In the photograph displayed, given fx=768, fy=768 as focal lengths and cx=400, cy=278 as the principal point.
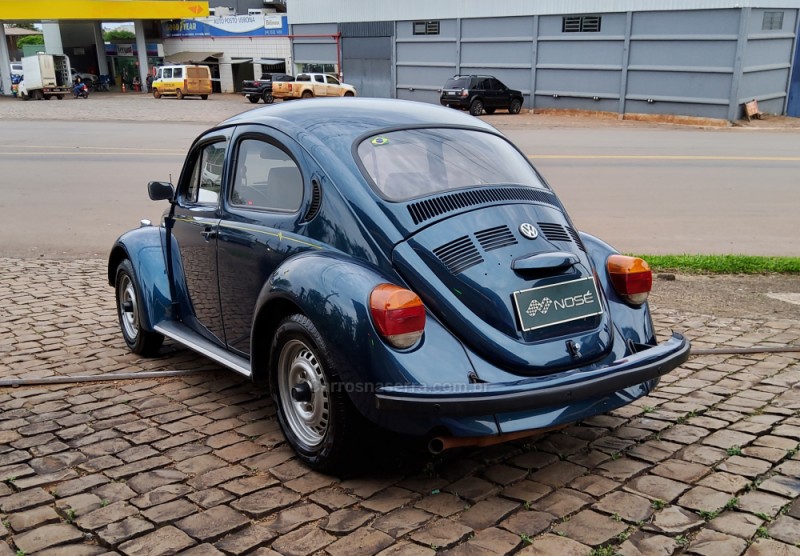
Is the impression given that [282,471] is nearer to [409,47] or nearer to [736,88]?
[736,88]

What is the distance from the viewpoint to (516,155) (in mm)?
4469

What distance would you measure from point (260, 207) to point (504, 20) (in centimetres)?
3302

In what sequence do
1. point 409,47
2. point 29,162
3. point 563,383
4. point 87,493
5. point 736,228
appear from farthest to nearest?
point 409,47, point 29,162, point 736,228, point 87,493, point 563,383

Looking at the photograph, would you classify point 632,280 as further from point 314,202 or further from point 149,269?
point 149,269

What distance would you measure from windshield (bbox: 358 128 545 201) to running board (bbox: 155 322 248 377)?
1289mm

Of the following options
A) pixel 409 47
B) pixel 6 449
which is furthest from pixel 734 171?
pixel 409 47

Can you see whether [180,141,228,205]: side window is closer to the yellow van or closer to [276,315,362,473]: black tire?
[276,315,362,473]: black tire

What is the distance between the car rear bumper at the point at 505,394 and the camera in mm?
3150

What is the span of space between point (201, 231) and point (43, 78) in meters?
46.9

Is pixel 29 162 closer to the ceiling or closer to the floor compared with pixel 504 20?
closer to the floor

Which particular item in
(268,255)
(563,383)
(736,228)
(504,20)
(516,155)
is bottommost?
(736,228)

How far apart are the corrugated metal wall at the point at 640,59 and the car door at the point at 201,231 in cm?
2626

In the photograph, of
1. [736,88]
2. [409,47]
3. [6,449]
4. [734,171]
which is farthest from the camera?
[409,47]

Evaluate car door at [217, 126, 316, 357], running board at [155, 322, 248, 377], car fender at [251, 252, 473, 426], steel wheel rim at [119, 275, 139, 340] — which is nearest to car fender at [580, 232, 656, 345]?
car fender at [251, 252, 473, 426]
